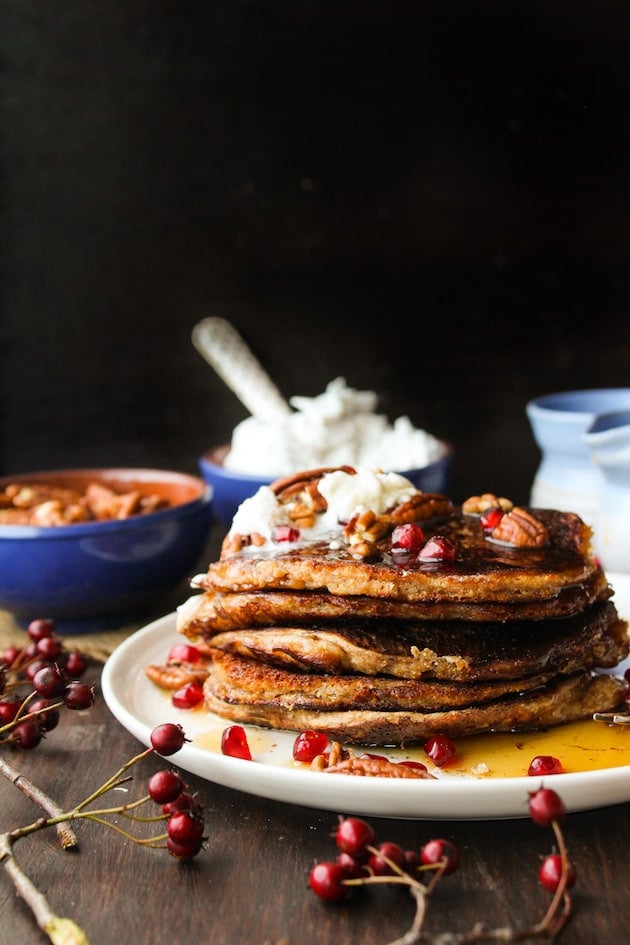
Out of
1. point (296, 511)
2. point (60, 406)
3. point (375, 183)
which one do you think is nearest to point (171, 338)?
point (60, 406)

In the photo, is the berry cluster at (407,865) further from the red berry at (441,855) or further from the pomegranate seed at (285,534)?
the pomegranate seed at (285,534)

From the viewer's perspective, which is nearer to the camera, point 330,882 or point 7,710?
point 330,882

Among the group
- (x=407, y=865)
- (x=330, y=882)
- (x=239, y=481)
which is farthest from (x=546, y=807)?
(x=239, y=481)

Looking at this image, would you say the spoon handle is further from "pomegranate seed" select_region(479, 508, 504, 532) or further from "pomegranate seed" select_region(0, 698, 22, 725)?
"pomegranate seed" select_region(0, 698, 22, 725)

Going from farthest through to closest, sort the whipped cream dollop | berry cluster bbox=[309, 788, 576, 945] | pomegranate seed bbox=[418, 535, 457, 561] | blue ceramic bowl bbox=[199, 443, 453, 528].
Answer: the whipped cream dollop, blue ceramic bowl bbox=[199, 443, 453, 528], pomegranate seed bbox=[418, 535, 457, 561], berry cluster bbox=[309, 788, 576, 945]

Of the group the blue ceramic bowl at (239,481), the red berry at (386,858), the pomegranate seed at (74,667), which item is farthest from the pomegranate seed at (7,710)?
the blue ceramic bowl at (239,481)

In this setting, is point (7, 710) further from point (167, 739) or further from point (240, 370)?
point (240, 370)

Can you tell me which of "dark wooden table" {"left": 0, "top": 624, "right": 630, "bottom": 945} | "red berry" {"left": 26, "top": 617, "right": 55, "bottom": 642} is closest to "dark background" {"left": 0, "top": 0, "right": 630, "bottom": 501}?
"red berry" {"left": 26, "top": 617, "right": 55, "bottom": 642}

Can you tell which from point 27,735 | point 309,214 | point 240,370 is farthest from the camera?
point 309,214
